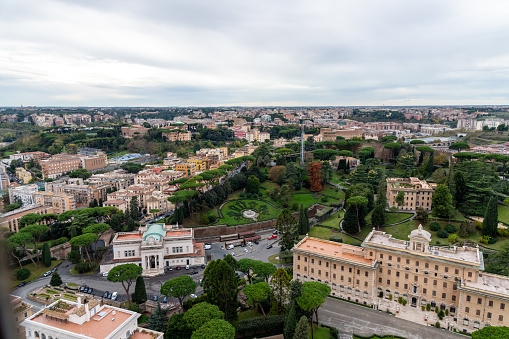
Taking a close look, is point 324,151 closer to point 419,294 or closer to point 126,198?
point 126,198

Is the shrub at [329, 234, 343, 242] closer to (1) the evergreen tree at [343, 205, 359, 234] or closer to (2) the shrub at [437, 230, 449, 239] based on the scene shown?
(1) the evergreen tree at [343, 205, 359, 234]

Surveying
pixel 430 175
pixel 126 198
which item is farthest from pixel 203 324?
pixel 430 175

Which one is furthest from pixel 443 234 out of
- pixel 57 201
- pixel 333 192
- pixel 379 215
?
pixel 57 201

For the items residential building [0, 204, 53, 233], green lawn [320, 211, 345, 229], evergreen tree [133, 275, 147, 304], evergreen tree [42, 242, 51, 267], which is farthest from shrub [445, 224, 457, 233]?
residential building [0, 204, 53, 233]

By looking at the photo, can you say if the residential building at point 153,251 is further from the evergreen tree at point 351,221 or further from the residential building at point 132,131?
the residential building at point 132,131

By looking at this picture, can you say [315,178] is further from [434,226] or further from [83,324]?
[83,324]
